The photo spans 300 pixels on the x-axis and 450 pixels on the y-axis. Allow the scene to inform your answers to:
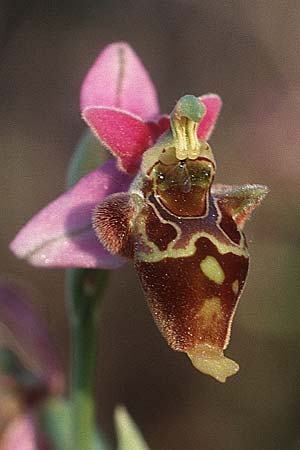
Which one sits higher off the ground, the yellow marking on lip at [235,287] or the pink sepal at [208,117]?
the pink sepal at [208,117]

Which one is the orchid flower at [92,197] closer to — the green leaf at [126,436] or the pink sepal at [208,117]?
the pink sepal at [208,117]

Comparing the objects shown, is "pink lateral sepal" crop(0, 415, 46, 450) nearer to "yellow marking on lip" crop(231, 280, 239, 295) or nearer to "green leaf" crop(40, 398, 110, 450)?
"green leaf" crop(40, 398, 110, 450)

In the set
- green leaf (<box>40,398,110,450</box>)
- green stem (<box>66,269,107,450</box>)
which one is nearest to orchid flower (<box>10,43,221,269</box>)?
green stem (<box>66,269,107,450</box>)

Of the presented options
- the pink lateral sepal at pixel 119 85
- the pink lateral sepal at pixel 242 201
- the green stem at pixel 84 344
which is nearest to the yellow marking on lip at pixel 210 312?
the pink lateral sepal at pixel 242 201

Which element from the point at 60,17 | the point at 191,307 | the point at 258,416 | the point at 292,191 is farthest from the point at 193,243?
the point at 60,17

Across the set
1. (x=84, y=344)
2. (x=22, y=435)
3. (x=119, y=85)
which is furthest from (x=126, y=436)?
(x=119, y=85)

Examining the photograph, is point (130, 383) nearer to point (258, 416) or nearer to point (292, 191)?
point (258, 416)
